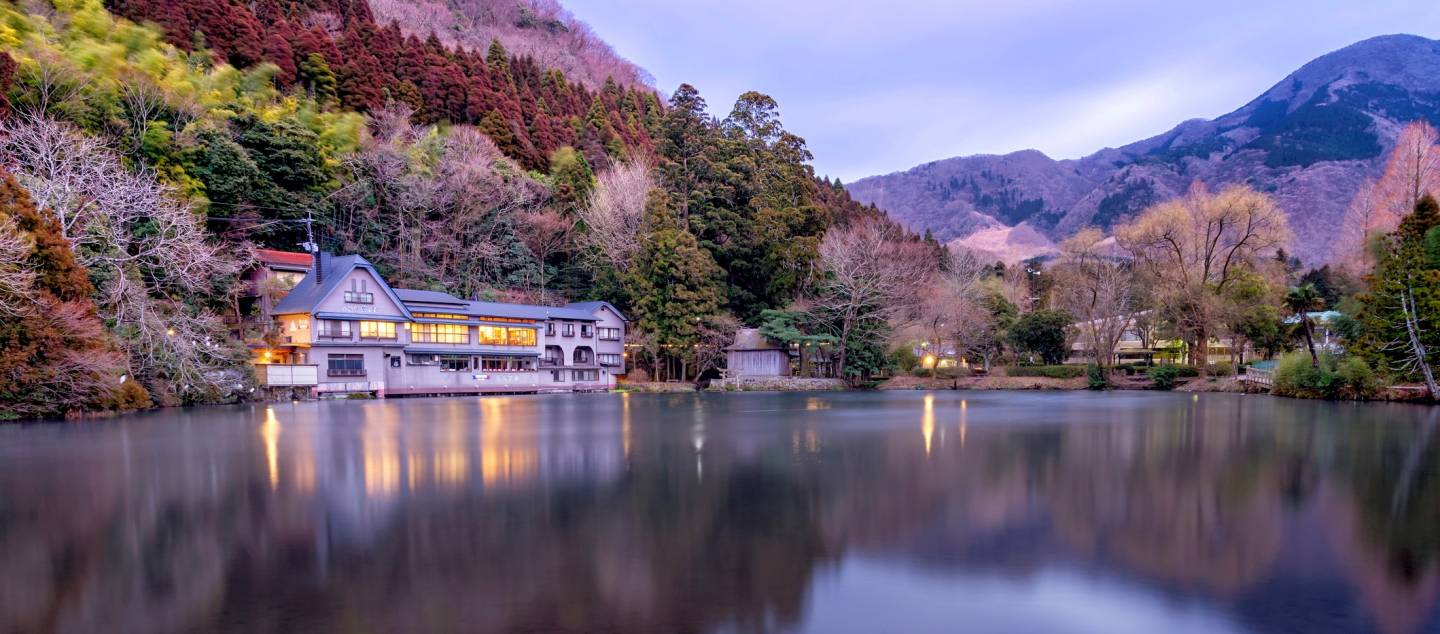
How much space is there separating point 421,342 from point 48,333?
51.6ft

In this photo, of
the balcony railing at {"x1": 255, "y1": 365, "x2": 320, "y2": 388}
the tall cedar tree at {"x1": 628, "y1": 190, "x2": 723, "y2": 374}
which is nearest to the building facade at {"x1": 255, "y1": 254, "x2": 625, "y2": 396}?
the balcony railing at {"x1": 255, "y1": 365, "x2": 320, "y2": 388}

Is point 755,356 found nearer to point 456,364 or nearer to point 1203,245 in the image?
point 456,364

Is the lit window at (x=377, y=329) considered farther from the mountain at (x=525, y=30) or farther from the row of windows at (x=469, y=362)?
the mountain at (x=525, y=30)

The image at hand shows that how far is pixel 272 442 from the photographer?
1495 cm

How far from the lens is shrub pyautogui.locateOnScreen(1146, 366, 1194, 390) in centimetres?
3491

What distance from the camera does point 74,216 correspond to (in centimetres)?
2222

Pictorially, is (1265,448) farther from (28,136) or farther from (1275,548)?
(28,136)

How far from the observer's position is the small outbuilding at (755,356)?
38.3 metres

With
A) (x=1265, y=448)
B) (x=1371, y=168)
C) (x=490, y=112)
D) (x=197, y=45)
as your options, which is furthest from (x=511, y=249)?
(x=1371, y=168)

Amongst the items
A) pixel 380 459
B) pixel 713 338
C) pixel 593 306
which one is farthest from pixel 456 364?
pixel 380 459

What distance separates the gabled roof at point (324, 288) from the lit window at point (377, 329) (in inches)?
37.2

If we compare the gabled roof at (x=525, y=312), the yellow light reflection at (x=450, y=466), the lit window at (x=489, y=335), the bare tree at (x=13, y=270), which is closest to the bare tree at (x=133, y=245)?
the bare tree at (x=13, y=270)

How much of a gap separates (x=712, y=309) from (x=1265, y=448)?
26.8 metres

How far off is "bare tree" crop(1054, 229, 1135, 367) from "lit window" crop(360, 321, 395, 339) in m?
35.2
